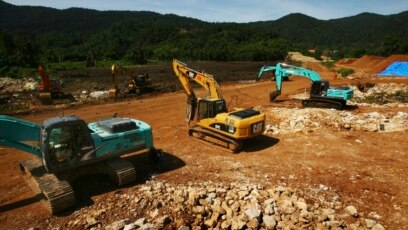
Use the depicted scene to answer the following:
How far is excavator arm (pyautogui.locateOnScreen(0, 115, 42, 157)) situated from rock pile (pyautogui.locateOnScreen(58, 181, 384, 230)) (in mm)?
2344

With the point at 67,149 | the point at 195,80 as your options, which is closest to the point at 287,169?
the point at 195,80

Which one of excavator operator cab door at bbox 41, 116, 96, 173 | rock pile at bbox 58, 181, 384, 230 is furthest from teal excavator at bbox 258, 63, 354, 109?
excavator operator cab door at bbox 41, 116, 96, 173

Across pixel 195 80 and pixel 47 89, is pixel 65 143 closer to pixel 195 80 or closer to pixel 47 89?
pixel 195 80

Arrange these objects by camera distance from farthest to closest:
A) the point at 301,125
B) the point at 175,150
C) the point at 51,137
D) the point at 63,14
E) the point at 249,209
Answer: the point at 63,14 < the point at 301,125 < the point at 175,150 < the point at 51,137 < the point at 249,209

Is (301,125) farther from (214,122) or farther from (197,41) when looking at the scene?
(197,41)

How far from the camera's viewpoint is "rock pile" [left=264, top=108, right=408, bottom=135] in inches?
578

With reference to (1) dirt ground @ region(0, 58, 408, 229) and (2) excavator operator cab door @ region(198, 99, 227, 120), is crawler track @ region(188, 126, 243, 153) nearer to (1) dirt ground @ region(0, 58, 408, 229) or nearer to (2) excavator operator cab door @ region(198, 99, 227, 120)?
(1) dirt ground @ region(0, 58, 408, 229)

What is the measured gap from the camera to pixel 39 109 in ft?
68.8

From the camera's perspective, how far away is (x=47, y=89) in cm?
2302

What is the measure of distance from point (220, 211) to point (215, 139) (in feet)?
17.8

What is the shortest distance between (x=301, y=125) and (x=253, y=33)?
9804 centimetres

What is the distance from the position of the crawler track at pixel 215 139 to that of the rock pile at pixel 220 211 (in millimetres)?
3349

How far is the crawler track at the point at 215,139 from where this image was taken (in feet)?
40.8

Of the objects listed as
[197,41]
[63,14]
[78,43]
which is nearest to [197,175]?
[197,41]
